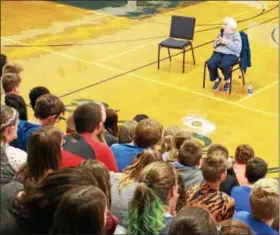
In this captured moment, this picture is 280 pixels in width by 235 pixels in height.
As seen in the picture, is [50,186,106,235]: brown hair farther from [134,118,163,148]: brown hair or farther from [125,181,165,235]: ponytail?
[134,118,163,148]: brown hair

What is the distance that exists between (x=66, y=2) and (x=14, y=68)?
959cm

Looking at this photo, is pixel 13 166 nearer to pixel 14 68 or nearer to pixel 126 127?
pixel 126 127

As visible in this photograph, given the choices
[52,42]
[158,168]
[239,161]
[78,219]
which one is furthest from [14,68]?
[52,42]

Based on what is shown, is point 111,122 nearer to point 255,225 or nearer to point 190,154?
point 190,154

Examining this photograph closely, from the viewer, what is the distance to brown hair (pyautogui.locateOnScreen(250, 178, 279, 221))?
13.3 ft

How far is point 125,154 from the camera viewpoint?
5582 mm

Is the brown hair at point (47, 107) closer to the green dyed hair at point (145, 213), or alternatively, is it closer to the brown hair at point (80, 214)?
the green dyed hair at point (145, 213)

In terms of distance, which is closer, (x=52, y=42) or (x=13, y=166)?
(x=13, y=166)

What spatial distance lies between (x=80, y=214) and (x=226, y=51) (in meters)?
8.33

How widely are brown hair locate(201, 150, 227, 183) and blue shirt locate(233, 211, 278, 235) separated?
57 centimetres

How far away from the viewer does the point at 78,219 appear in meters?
3.02

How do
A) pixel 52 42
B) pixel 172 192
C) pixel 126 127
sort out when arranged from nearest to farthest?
pixel 172 192 < pixel 126 127 < pixel 52 42

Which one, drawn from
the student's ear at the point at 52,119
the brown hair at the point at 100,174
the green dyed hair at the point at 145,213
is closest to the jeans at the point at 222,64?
the student's ear at the point at 52,119

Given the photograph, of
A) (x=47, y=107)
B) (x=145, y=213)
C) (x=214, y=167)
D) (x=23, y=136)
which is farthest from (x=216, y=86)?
(x=145, y=213)
